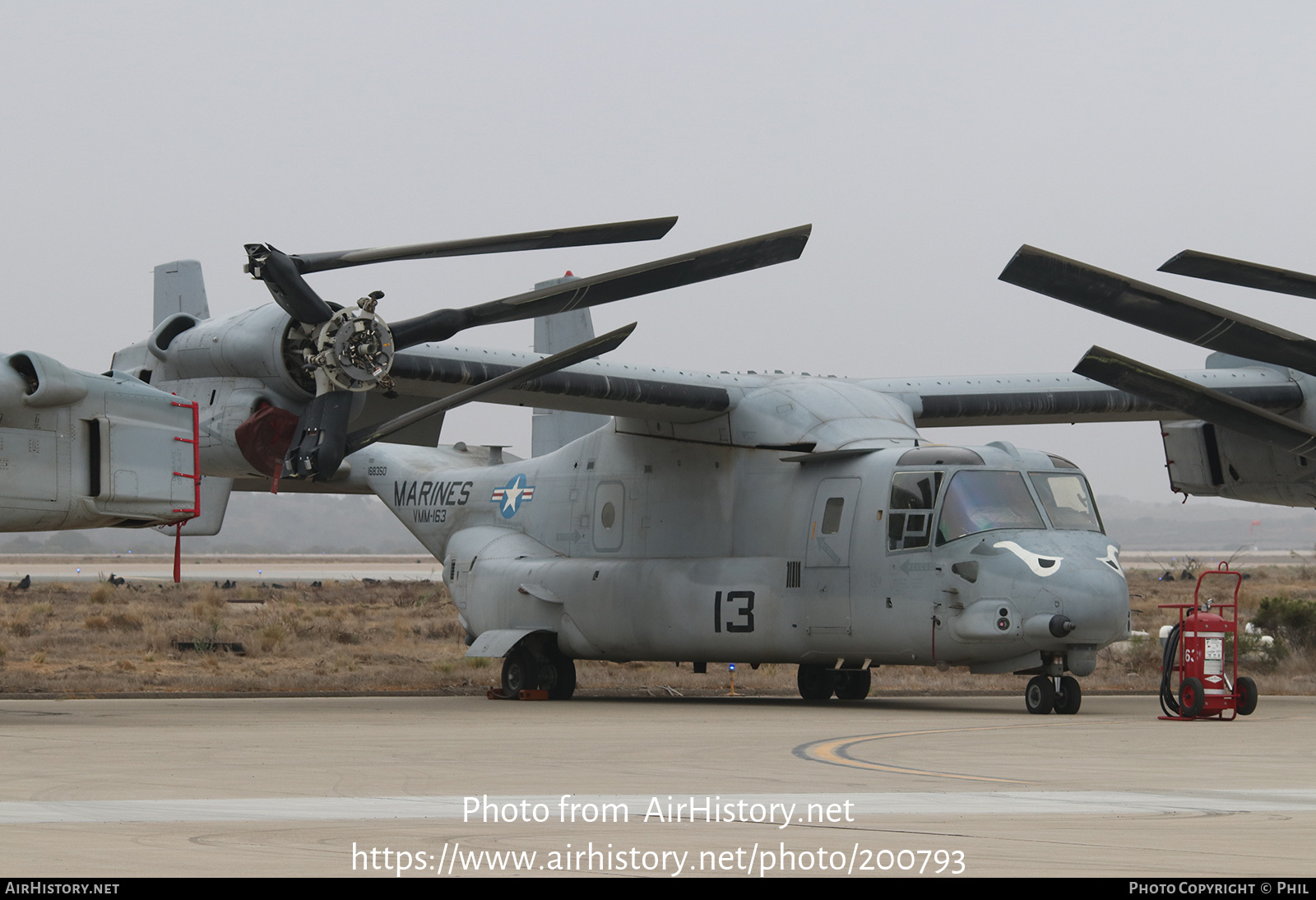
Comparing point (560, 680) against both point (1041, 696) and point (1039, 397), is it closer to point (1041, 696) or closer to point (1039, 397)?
point (1041, 696)

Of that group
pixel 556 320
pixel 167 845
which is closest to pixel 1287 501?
pixel 556 320

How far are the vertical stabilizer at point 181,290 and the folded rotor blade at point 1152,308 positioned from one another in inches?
454

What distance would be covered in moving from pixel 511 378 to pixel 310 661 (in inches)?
574

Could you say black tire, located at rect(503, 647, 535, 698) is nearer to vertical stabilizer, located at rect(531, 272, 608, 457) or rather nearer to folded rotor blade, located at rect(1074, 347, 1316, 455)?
vertical stabilizer, located at rect(531, 272, 608, 457)

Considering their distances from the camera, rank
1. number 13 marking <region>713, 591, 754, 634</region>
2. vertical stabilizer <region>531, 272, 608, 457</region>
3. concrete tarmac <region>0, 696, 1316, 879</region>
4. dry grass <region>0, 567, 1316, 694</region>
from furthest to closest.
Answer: vertical stabilizer <region>531, 272, 608, 457</region>
dry grass <region>0, 567, 1316, 694</region>
number 13 marking <region>713, 591, 754, 634</region>
concrete tarmac <region>0, 696, 1316, 879</region>

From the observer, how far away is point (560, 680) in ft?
72.1

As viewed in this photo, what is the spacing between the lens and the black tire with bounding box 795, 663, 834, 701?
21.0 m

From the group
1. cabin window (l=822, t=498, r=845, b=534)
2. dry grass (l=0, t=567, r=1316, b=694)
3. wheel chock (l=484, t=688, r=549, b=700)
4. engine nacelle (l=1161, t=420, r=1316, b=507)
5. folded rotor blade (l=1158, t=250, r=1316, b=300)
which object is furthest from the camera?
dry grass (l=0, t=567, r=1316, b=694)

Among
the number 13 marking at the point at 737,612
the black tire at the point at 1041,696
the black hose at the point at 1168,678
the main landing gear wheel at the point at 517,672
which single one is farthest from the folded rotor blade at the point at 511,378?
the black hose at the point at 1168,678

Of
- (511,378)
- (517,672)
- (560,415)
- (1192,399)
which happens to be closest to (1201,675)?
(1192,399)

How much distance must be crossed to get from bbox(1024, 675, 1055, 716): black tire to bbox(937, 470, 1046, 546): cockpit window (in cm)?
171

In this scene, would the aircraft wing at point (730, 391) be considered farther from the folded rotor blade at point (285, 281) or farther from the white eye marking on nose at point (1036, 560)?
the white eye marking on nose at point (1036, 560)

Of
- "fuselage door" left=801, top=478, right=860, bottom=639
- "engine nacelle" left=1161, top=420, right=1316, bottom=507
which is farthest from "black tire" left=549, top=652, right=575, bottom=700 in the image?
"engine nacelle" left=1161, top=420, right=1316, bottom=507

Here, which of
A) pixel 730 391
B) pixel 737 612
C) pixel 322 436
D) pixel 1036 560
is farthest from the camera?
pixel 730 391
